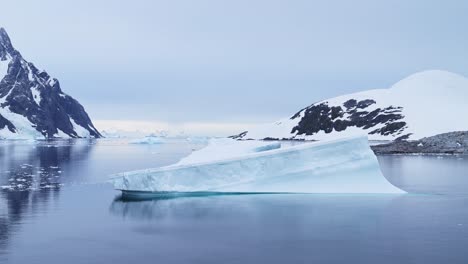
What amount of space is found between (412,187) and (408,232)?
40.0 ft

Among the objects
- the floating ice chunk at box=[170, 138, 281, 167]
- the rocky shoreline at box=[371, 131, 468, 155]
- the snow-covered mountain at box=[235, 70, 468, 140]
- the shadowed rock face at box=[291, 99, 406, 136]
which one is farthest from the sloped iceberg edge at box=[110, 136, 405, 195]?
the shadowed rock face at box=[291, 99, 406, 136]

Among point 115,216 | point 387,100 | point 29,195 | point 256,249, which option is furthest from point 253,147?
point 387,100

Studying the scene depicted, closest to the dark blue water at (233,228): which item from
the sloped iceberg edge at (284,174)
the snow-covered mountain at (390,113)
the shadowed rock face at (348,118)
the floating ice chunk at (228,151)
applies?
the sloped iceberg edge at (284,174)

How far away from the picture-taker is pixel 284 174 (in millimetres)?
22500

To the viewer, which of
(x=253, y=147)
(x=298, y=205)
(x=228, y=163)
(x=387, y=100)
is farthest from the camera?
(x=387, y=100)

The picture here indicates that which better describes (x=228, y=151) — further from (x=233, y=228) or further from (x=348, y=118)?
(x=348, y=118)

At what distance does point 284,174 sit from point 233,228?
7.08 meters

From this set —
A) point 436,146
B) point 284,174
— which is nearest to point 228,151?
point 284,174

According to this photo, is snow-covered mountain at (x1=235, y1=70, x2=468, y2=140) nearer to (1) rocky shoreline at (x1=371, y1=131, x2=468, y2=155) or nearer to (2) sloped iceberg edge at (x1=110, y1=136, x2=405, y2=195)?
(1) rocky shoreline at (x1=371, y1=131, x2=468, y2=155)

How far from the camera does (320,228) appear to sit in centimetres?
1575

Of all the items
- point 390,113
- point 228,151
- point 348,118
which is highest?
point 390,113

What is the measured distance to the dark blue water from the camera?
1242 cm

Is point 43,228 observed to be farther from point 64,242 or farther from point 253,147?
point 253,147

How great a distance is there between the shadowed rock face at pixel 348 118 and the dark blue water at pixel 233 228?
10166 cm
